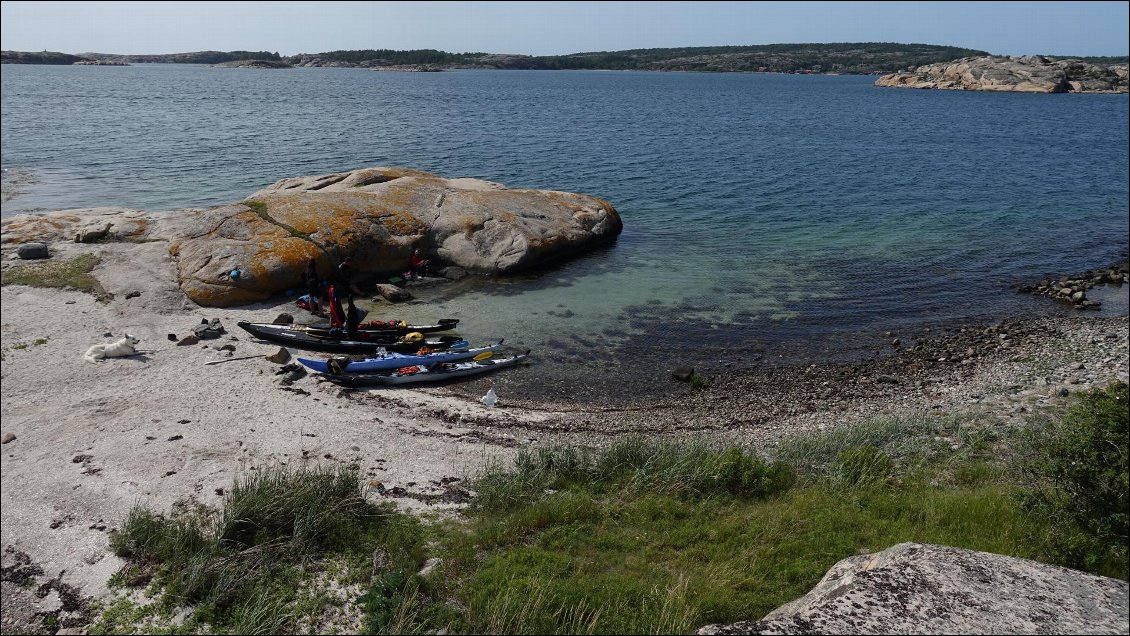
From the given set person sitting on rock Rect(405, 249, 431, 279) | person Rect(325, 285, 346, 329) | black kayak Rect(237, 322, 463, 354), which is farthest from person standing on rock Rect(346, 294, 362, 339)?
person sitting on rock Rect(405, 249, 431, 279)

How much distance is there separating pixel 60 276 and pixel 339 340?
426 inches

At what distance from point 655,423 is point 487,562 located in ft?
25.3

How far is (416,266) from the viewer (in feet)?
83.9

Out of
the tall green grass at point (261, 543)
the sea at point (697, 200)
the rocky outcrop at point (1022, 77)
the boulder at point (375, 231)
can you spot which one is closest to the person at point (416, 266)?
the boulder at point (375, 231)

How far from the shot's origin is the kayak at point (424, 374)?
1731 centimetres

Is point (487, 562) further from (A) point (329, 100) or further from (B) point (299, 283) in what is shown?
(A) point (329, 100)

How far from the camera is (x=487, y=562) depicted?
31.4 feet

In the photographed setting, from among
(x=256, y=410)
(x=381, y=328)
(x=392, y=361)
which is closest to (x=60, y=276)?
(x=381, y=328)

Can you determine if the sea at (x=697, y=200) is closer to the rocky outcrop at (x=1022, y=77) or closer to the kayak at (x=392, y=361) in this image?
the kayak at (x=392, y=361)

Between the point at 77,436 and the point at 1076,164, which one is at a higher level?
the point at 1076,164

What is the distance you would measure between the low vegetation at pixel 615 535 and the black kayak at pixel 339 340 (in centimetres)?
730

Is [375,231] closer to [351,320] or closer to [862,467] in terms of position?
[351,320]

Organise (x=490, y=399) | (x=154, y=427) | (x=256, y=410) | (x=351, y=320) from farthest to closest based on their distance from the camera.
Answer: (x=351, y=320), (x=490, y=399), (x=256, y=410), (x=154, y=427)

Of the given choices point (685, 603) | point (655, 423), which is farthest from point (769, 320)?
point (685, 603)
